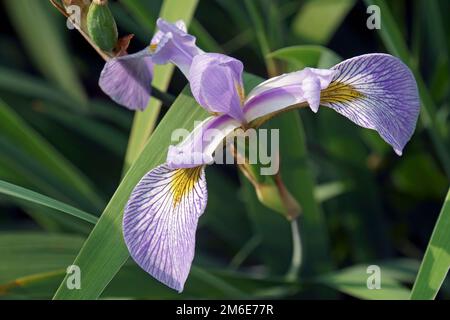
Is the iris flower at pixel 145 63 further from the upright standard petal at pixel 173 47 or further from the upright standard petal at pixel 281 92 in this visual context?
the upright standard petal at pixel 281 92


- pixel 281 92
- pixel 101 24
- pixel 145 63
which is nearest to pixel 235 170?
pixel 145 63

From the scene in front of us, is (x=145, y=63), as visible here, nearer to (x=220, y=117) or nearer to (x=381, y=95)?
(x=220, y=117)

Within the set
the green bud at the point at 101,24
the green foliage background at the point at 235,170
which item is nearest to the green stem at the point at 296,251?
the green foliage background at the point at 235,170

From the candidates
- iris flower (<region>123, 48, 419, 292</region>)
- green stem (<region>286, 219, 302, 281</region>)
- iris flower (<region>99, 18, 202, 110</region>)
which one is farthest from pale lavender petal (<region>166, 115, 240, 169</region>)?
green stem (<region>286, 219, 302, 281</region>)

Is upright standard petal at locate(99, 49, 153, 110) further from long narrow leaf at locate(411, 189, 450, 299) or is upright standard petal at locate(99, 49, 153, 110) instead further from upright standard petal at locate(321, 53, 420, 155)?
long narrow leaf at locate(411, 189, 450, 299)

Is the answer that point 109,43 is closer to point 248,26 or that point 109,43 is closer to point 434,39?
point 248,26
